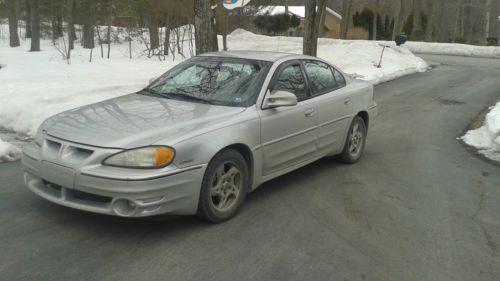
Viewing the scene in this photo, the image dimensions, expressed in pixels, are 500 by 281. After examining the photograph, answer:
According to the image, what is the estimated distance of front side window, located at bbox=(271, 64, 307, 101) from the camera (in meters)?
5.50

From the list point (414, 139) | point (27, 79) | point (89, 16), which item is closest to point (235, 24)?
point (89, 16)

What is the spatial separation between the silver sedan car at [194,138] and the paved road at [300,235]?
28cm

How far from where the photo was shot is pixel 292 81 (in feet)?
18.7

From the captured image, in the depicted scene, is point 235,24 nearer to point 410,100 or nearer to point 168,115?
point 410,100

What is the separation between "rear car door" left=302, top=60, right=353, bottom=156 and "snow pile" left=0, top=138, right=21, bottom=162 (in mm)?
3711

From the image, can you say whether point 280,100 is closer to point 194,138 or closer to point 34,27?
point 194,138

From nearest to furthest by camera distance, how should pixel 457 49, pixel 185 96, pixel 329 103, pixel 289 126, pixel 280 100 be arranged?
pixel 280 100 → pixel 185 96 → pixel 289 126 → pixel 329 103 → pixel 457 49

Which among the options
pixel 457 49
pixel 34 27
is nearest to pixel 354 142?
pixel 34 27

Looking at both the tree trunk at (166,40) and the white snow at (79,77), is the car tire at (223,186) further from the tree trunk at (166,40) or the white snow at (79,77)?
the tree trunk at (166,40)

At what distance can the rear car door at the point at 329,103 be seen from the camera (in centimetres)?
600

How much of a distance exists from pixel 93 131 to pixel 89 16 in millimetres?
18450

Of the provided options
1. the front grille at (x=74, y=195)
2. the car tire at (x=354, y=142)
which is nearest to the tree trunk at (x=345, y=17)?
the car tire at (x=354, y=142)

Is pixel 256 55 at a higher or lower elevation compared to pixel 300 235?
higher

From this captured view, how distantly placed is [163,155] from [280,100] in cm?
150
